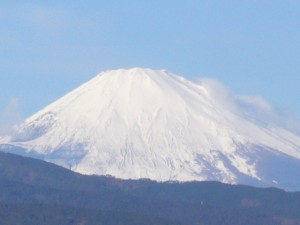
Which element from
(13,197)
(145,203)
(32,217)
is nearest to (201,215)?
(145,203)

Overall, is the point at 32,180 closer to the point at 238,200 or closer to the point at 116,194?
the point at 116,194

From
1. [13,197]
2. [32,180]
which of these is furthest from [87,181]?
[13,197]

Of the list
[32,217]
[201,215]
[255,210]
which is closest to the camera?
[32,217]

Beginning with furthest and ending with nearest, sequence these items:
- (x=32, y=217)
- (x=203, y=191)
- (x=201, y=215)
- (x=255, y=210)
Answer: (x=203, y=191), (x=255, y=210), (x=201, y=215), (x=32, y=217)

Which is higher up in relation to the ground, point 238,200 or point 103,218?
point 238,200

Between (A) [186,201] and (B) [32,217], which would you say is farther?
(A) [186,201]

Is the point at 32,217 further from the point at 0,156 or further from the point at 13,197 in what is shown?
the point at 0,156
